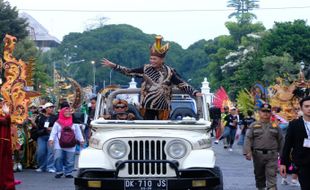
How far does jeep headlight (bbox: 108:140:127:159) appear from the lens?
35.8 ft

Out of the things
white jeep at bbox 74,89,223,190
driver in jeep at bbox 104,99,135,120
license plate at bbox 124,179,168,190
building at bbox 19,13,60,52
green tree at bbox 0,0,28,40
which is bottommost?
license plate at bbox 124,179,168,190

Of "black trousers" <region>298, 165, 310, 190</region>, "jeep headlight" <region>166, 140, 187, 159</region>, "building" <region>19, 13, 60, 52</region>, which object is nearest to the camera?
"black trousers" <region>298, 165, 310, 190</region>

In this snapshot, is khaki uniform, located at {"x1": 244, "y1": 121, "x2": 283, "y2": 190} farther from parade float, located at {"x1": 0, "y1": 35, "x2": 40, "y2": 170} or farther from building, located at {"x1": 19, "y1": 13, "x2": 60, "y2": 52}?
building, located at {"x1": 19, "y1": 13, "x2": 60, "y2": 52}

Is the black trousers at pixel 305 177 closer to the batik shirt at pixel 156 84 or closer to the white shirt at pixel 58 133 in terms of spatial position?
the batik shirt at pixel 156 84

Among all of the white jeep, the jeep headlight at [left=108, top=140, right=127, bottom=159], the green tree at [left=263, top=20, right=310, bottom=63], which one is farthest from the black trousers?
the green tree at [left=263, top=20, right=310, bottom=63]

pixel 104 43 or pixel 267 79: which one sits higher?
pixel 104 43

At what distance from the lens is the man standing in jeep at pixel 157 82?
1242cm

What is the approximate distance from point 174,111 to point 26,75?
317 inches

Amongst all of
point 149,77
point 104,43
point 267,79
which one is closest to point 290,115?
point 149,77

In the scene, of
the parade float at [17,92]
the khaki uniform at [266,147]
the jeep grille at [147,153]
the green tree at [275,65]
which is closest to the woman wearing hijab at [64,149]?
the parade float at [17,92]

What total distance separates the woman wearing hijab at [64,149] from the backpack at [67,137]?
9 centimetres

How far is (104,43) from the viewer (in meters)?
127

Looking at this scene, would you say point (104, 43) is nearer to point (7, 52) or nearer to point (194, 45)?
point (194, 45)

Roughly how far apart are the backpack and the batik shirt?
216 inches
